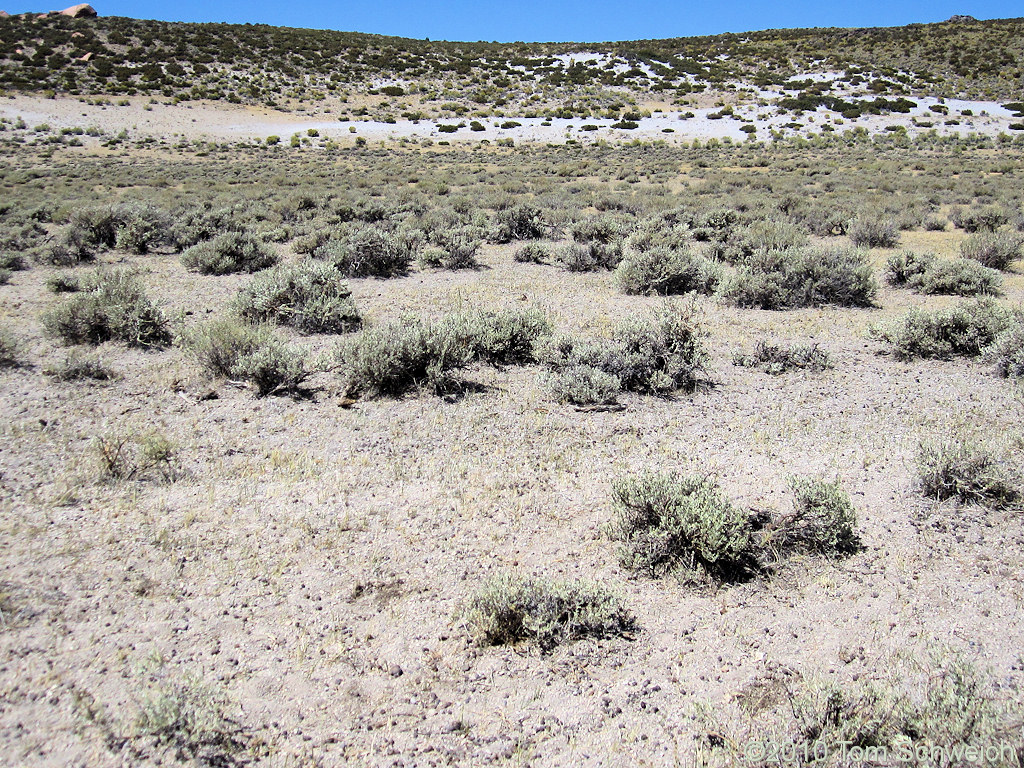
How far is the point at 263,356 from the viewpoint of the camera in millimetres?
6457

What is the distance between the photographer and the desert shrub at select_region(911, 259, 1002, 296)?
382 inches

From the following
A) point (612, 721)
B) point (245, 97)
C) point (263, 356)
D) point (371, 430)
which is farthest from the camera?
point (245, 97)

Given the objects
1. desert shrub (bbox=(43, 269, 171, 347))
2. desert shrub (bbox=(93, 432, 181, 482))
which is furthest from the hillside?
desert shrub (bbox=(93, 432, 181, 482))

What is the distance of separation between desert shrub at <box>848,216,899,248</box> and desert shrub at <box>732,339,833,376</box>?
8.08m

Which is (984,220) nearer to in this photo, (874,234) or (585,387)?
(874,234)

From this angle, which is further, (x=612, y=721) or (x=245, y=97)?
(x=245, y=97)

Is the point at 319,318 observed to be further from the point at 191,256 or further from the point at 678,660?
the point at 678,660

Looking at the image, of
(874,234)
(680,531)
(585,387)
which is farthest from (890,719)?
(874,234)

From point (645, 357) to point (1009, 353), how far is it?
153 inches

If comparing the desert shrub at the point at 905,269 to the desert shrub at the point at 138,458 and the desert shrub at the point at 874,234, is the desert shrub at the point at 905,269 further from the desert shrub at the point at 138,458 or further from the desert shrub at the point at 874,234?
the desert shrub at the point at 138,458

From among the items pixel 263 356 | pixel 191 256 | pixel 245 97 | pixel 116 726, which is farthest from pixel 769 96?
pixel 116 726

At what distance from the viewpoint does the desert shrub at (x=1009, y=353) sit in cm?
656

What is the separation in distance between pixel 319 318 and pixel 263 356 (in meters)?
2.02

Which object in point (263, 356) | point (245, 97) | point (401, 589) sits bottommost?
point (401, 589)
